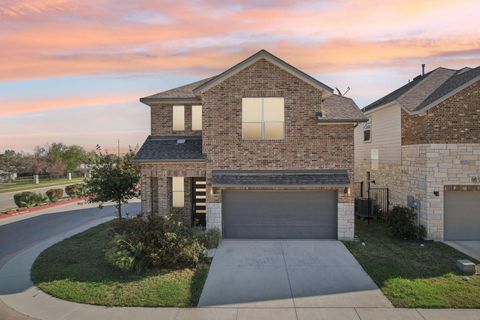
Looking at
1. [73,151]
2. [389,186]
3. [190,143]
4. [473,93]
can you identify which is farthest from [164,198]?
[73,151]

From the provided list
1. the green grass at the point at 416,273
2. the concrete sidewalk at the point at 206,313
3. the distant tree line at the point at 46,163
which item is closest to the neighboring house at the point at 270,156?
the green grass at the point at 416,273

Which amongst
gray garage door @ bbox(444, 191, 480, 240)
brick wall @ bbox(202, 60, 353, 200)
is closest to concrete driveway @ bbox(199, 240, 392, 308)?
brick wall @ bbox(202, 60, 353, 200)

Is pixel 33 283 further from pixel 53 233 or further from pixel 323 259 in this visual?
pixel 323 259

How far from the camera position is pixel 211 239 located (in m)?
13.2

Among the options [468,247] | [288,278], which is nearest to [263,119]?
[288,278]

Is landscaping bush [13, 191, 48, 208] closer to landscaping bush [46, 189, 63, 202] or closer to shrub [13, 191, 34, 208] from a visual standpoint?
shrub [13, 191, 34, 208]

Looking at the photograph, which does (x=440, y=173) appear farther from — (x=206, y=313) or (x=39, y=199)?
(x=39, y=199)

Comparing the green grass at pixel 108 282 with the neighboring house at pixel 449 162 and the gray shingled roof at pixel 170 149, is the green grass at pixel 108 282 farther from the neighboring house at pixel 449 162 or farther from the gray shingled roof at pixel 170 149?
the neighboring house at pixel 449 162

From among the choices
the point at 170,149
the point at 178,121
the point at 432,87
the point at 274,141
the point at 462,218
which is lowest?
the point at 462,218

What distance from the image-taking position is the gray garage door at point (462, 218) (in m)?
14.0

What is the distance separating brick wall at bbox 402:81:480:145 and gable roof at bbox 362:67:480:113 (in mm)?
415

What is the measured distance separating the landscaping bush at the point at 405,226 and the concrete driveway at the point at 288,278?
9.41 ft

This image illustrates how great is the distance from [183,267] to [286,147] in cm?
657

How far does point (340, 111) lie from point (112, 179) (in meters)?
11.3
